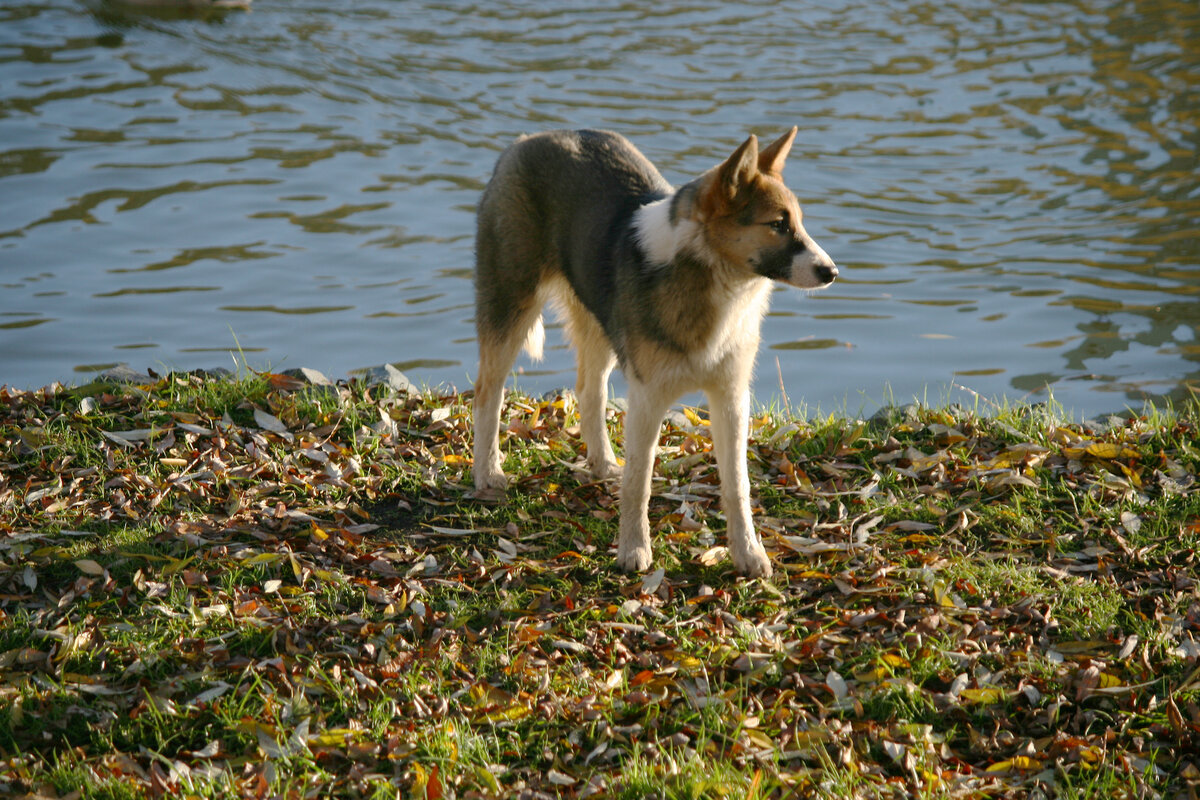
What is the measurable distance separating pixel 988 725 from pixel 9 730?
3.46m

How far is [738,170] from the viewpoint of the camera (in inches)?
163

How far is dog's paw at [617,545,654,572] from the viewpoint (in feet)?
15.9

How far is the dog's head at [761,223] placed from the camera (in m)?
4.18

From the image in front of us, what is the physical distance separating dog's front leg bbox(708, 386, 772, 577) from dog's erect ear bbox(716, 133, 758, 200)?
0.93 m

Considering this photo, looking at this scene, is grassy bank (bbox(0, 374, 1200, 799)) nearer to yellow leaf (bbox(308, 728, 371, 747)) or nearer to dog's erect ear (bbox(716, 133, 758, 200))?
yellow leaf (bbox(308, 728, 371, 747))

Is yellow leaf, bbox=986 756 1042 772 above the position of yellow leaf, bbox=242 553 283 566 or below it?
above

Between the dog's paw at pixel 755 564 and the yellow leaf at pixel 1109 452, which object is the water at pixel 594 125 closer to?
the yellow leaf at pixel 1109 452

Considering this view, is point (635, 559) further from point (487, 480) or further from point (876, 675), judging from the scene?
point (876, 675)

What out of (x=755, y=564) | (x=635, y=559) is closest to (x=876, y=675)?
(x=755, y=564)

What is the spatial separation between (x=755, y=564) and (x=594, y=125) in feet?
35.4

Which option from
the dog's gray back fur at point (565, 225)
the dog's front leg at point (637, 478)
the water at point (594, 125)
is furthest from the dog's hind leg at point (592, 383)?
the water at point (594, 125)

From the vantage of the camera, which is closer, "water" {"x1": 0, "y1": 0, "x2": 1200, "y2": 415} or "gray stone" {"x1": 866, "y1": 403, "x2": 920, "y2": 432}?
"gray stone" {"x1": 866, "y1": 403, "x2": 920, "y2": 432}

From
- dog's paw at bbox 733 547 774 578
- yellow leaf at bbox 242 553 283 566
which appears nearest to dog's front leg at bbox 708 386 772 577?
dog's paw at bbox 733 547 774 578

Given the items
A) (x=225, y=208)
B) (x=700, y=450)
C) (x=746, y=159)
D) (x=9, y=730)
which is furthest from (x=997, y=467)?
(x=225, y=208)
